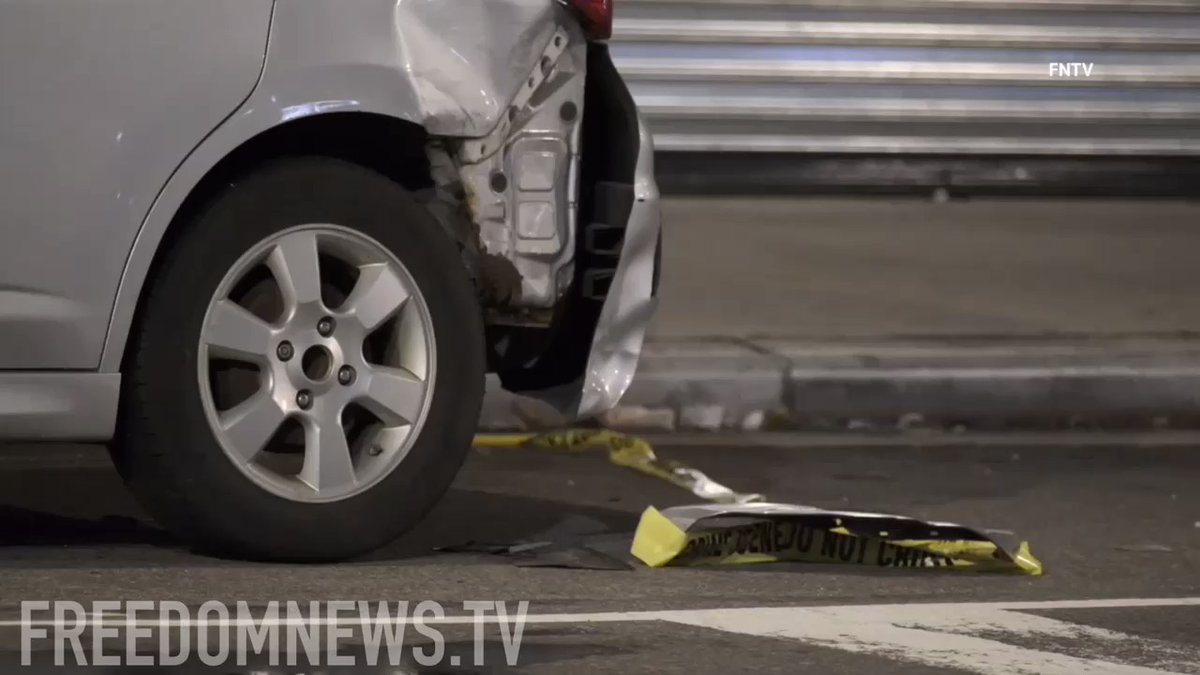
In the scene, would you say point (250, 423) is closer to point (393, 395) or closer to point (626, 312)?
point (393, 395)

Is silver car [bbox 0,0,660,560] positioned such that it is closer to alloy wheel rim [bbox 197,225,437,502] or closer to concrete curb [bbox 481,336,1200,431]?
alloy wheel rim [bbox 197,225,437,502]

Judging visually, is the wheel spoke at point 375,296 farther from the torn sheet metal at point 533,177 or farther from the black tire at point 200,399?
the torn sheet metal at point 533,177

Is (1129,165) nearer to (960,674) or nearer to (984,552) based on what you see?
(984,552)

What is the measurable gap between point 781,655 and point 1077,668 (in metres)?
0.53

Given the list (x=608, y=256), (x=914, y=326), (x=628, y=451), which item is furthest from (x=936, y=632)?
(x=914, y=326)

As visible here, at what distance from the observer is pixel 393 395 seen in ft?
15.1

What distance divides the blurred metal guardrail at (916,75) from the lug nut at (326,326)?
630 centimetres

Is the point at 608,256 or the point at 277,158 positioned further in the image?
the point at 608,256

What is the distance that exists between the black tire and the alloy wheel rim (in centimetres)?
3

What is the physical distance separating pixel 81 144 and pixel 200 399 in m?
0.57

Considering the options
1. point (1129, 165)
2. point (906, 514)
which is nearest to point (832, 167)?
point (1129, 165)

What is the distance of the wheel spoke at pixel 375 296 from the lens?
15.0 feet

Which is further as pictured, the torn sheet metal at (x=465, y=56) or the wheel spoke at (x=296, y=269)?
the torn sheet metal at (x=465, y=56)

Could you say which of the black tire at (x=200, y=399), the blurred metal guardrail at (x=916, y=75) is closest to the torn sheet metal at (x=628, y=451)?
the black tire at (x=200, y=399)
